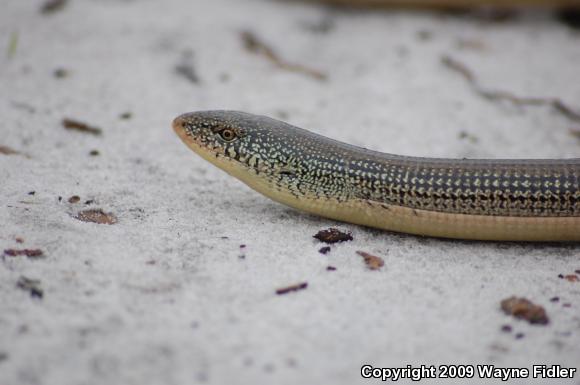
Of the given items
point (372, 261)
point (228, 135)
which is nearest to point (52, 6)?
point (228, 135)

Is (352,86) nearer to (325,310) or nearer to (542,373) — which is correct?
(325,310)

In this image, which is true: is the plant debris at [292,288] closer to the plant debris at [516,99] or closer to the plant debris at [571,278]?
the plant debris at [571,278]

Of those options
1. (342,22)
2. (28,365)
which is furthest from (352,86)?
(28,365)

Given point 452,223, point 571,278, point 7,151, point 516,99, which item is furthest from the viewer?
point 516,99

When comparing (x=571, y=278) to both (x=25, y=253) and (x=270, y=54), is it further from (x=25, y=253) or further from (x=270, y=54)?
(x=270, y=54)

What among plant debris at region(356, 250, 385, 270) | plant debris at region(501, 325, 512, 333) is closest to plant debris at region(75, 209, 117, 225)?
plant debris at region(356, 250, 385, 270)
